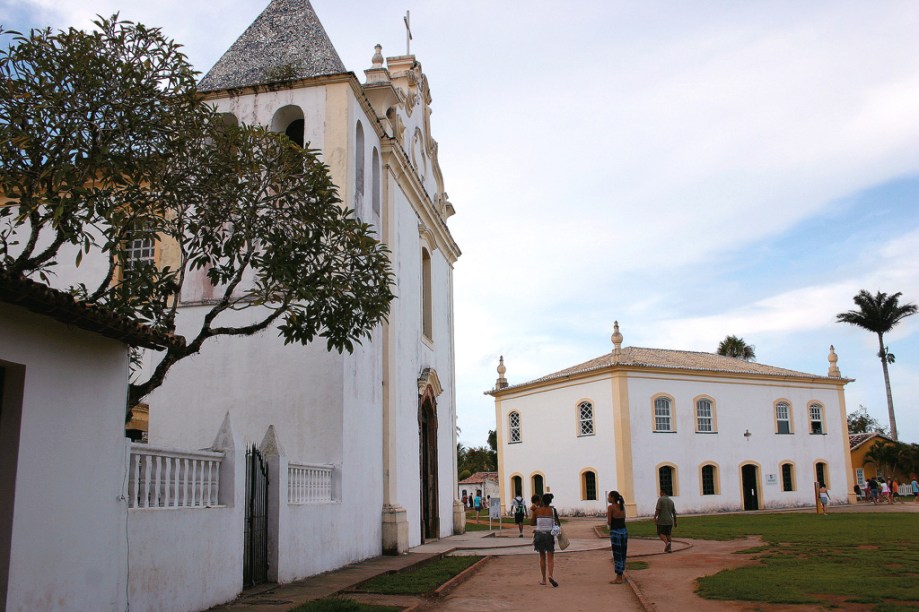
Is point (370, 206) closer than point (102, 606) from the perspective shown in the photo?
No

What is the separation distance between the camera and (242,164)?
10141mm

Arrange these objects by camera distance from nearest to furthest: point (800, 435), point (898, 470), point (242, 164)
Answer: point (242, 164)
point (800, 435)
point (898, 470)

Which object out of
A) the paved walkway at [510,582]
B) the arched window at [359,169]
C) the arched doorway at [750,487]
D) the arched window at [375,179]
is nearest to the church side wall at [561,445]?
the arched doorway at [750,487]

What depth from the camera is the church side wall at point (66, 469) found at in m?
6.46

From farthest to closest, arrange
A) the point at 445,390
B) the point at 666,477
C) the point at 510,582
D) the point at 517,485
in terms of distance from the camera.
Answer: the point at 517,485, the point at 666,477, the point at 445,390, the point at 510,582

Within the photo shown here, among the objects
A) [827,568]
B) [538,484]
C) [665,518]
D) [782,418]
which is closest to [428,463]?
[665,518]

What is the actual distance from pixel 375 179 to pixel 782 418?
28634 millimetres

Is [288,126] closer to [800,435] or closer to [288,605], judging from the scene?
[288,605]

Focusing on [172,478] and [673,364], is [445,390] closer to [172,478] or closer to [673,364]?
[172,478]

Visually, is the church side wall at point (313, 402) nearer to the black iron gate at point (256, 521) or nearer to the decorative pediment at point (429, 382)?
the black iron gate at point (256, 521)

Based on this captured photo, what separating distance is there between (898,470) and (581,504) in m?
22.0

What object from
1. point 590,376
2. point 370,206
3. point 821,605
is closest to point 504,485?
point 590,376

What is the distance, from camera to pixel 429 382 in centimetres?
1998

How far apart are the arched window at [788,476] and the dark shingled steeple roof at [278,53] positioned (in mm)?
30800
